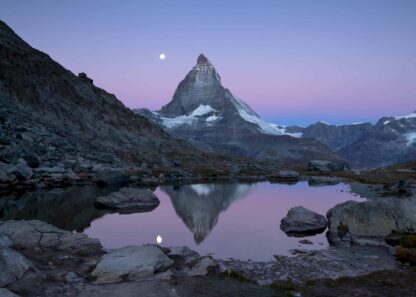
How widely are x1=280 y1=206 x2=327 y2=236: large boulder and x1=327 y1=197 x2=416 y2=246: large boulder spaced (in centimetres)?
276

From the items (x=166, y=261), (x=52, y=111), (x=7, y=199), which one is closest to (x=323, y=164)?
(x=52, y=111)

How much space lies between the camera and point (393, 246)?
111 ft

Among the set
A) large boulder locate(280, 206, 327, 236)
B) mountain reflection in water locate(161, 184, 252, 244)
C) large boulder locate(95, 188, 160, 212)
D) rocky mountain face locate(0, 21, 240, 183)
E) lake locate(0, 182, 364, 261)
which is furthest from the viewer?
rocky mountain face locate(0, 21, 240, 183)

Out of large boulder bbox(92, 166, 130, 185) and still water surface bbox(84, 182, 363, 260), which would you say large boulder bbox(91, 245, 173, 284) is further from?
large boulder bbox(92, 166, 130, 185)

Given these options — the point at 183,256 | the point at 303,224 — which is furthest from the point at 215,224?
the point at 183,256

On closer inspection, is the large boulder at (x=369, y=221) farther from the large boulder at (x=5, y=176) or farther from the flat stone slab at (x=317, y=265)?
the large boulder at (x=5, y=176)

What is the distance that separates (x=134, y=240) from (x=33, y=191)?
31.2 meters

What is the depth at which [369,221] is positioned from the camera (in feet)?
127

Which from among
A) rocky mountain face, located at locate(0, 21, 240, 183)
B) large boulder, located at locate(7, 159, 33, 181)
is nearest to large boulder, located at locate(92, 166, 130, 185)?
rocky mountain face, located at locate(0, 21, 240, 183)

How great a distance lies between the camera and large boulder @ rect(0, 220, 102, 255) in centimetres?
2909

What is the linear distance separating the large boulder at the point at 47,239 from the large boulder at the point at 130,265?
375 centimetres

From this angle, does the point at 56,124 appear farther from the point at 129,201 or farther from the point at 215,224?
the point at 215,224

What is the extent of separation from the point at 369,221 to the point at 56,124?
115044mm

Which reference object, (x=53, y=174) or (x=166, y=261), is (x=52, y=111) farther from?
(x=166, y=261)
